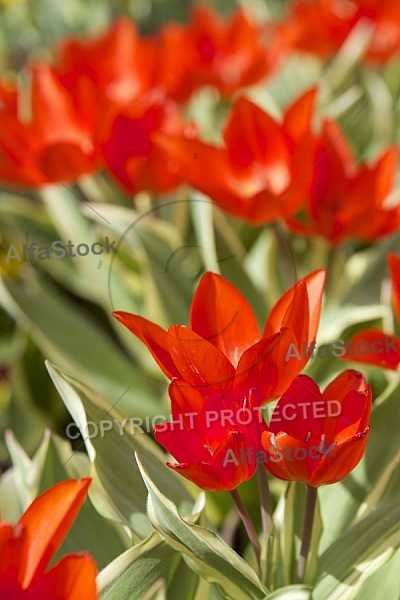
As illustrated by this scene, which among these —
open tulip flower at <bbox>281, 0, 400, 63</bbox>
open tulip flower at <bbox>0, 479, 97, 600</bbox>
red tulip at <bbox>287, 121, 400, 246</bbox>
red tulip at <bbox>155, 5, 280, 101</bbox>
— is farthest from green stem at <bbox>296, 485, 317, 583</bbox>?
open tulip flower at <bbox>281, 0, 400, 63</bbox>

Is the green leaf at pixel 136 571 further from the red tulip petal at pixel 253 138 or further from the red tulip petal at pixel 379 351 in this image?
the red tulip petal at pixel 253 138

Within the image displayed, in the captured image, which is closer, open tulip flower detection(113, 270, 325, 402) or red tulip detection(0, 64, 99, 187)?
open tulip flower detection(113, 270, 325, 402)

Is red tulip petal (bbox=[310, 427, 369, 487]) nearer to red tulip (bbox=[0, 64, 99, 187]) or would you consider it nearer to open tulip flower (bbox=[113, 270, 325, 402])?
open tulip flower (bbox=[113, 270, 325, 402])

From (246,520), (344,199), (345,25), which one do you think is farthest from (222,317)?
(345,25)

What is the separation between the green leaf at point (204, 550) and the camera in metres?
0.36

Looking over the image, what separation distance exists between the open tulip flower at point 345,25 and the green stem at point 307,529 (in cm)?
80

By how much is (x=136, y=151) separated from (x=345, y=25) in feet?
1.77

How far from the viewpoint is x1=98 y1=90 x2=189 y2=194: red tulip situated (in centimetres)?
68

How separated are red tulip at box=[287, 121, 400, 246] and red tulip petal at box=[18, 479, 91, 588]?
345 millimetres

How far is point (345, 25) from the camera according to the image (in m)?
1.08

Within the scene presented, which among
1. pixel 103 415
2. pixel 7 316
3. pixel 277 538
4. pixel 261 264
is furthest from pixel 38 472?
pixel 7 316

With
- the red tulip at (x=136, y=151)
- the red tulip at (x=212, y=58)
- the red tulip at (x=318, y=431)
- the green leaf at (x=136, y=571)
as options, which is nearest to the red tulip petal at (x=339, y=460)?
the red tulip at (x=318, y=431)

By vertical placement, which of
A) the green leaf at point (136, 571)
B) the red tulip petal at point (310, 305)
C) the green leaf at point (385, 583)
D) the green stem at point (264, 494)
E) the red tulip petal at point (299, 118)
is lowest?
the green leaf at point (385, 583)

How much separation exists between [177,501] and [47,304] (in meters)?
0.36
